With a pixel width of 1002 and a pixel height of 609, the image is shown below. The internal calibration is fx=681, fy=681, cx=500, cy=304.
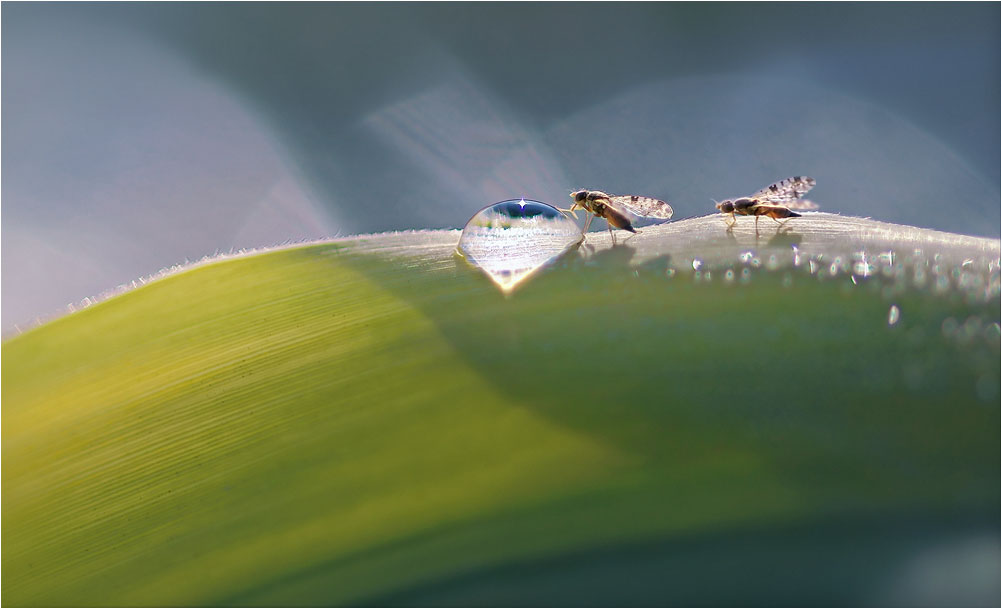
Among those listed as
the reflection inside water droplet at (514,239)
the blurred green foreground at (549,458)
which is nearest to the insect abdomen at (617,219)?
the reflection inside water droplet at (514,239)

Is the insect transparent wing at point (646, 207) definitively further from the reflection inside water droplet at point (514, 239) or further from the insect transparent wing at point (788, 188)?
the reflection inside water droplet at point (514, 239)

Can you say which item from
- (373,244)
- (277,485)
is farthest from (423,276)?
(277,485)

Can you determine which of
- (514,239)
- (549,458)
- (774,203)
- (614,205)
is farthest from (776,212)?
(549,458)

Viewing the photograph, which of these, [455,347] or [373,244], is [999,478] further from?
[373,244]

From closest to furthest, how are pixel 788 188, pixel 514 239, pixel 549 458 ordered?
pixel 549 458 → pixel 514 239 → pixel 788 188

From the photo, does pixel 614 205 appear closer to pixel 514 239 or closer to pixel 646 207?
pixel 646 207

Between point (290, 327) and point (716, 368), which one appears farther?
point (290, 327)
